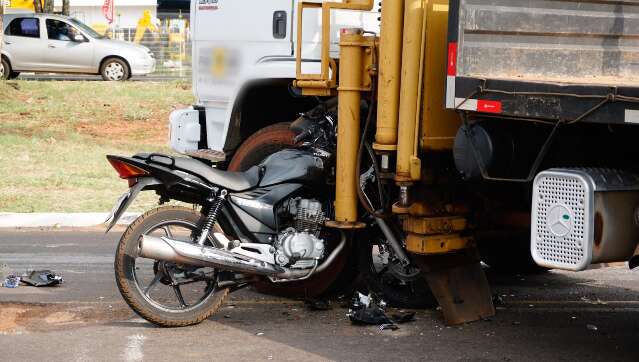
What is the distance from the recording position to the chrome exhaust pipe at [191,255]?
19.5ft

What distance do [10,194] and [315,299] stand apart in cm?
564

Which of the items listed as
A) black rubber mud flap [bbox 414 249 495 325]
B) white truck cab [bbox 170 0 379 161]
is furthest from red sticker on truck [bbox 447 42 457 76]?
white truck cab [bbox 170 0 379 161]

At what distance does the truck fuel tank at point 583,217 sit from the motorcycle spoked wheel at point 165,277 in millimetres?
2152

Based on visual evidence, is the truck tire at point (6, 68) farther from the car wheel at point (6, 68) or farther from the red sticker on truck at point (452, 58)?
the red sticker on truck at point (452, 58)

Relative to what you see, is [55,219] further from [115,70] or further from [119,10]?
[119,10]

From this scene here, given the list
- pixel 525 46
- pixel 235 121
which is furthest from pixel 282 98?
pixel 525 46

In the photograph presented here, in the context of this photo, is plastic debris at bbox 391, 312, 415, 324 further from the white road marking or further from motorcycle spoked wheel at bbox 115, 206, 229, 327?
the white road marking

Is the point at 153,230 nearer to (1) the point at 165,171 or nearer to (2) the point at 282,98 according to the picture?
(1) the point at 165,171

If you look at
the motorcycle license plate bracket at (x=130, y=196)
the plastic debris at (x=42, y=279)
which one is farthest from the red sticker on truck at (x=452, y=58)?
the plastic debris at (x=42, y=279)

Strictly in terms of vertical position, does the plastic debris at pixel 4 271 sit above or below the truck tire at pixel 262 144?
below

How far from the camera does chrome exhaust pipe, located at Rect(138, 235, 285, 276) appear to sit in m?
5.93

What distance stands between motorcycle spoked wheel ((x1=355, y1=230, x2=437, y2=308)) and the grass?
15.0ft

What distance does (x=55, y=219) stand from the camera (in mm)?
10219

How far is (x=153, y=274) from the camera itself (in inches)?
250
